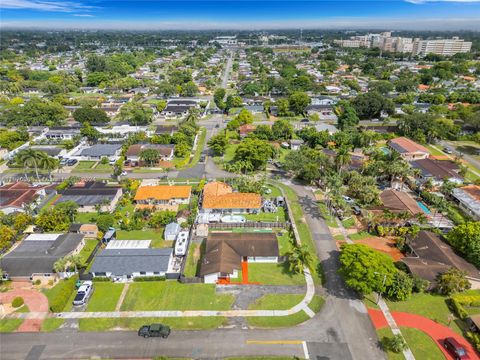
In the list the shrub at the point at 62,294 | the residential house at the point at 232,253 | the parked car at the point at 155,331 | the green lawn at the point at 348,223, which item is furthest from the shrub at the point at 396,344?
the shrub at the point at 62,294

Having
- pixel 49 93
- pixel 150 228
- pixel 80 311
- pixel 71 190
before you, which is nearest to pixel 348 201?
pixel 150 228

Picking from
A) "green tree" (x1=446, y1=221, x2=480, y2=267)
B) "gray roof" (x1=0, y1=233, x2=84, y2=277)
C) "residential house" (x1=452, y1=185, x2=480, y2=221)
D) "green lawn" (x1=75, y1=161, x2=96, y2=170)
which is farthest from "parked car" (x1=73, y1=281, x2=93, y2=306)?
"residential house" (x1=452, y1=185, x2=480, y2=221)

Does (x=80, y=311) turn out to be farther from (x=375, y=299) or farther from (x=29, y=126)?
(x=29, y=126)

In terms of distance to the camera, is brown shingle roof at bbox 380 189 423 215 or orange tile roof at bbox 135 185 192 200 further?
orange tile roof at bbox 135 185 192 200

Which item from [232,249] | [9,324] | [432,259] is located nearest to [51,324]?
[9,324]

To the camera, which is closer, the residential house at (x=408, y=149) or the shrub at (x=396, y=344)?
the shrub at (x=396, y=344)

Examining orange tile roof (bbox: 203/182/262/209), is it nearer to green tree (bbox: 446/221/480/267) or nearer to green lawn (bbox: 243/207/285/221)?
green lawn (bbox: 243/207/285/221)

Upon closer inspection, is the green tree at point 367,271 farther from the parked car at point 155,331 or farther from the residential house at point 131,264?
the residential house at point 131,264
